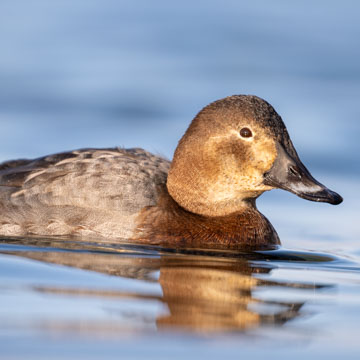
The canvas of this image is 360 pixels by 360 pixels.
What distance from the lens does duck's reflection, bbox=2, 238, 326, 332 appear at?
4.71m

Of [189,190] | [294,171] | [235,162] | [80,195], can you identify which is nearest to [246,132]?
[235,162]

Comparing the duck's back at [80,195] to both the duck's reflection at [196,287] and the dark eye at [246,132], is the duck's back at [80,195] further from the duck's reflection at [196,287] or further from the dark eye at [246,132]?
the dark eye at [246,132]

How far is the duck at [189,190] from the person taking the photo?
23.2 ft

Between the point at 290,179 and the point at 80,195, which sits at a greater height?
the point at 290,179

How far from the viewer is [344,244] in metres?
7.93

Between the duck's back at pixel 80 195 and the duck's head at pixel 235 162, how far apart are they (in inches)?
12.2

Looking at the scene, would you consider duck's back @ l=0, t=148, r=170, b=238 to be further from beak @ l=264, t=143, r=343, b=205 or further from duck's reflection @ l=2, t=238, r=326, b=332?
beak @ l=264, t=143, r=343, b=205

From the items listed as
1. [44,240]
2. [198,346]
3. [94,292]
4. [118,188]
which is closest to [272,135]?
[118,188]

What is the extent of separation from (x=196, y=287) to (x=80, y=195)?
1.98 meters

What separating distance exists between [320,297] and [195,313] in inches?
37.9

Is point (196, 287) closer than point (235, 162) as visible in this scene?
Yes

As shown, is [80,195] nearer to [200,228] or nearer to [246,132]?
[200,228]

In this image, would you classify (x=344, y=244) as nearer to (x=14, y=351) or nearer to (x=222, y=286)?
(x=222, y=286)

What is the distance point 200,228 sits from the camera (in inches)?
283
